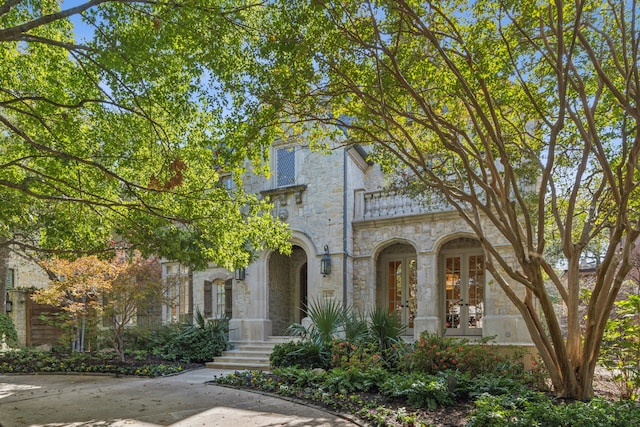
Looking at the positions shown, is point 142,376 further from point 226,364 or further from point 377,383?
point 377,383

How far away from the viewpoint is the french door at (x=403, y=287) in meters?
12.4

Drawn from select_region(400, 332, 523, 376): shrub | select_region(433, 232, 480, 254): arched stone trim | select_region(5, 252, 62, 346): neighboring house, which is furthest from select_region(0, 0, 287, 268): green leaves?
select_region(5, 252, 62, 346): neighboring house

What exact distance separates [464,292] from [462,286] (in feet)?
0.52

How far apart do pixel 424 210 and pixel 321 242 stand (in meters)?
2.83

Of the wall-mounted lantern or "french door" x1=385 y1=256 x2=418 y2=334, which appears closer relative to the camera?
"french door" x1=385 y1=256 x2=418 y2=334

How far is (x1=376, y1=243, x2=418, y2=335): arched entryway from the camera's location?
40.8 ft

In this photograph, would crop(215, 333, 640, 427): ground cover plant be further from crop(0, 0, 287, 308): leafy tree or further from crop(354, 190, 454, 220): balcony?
crop(354, 190, 454, 220): balcony

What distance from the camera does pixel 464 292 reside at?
1184 cm

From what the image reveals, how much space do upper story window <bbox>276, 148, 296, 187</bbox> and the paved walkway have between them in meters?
6.18

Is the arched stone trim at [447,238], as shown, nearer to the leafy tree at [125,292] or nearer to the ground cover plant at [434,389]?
the ground cover plant at [434,389]

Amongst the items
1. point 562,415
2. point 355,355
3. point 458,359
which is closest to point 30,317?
point 355,355

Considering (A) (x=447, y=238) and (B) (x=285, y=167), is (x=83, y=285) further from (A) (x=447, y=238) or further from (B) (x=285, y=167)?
(A) (x=447, y=238)

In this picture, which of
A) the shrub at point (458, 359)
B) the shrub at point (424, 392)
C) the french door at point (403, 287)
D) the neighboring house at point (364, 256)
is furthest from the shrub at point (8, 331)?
the shrub at point (424, 392)

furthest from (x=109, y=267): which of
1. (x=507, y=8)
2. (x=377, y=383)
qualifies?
(x=507, y=8)
